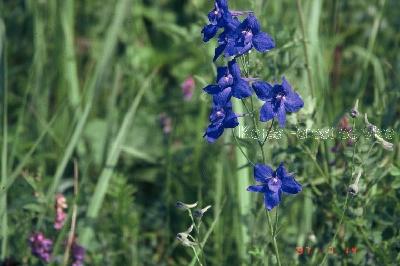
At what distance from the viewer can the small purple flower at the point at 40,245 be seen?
249 cm

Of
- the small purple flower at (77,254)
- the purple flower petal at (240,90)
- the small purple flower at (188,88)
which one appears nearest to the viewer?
the purple flower petal at (240,90)

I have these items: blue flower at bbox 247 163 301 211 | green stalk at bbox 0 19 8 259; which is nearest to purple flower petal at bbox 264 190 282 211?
blue flower at bbox 247 163 301 211

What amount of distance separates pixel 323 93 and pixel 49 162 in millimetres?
1222

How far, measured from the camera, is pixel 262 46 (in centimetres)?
181

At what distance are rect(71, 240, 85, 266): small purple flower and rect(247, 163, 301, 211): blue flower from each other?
2.92 feet

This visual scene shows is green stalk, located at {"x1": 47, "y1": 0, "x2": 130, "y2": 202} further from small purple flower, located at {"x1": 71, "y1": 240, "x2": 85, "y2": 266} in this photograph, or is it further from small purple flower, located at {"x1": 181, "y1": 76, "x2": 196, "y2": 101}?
small purple flower, located at {"x1": 181, "y1": 76, "x2": 196, "y2": 101}

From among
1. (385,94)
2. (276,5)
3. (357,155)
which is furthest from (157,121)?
(357,155)

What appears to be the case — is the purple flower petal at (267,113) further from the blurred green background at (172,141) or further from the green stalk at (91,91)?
the green stalk at (91,91)

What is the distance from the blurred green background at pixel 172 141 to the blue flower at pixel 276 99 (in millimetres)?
310

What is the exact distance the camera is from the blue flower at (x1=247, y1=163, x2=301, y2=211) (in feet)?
6.00

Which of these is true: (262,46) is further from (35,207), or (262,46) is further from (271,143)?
(35,207)

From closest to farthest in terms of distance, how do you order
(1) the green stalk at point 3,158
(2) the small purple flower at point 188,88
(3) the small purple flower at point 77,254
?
(1) the green stalk at point 3,158, (3) the small purple flower at point 77,254, (2) the small purple flower at point 188,88

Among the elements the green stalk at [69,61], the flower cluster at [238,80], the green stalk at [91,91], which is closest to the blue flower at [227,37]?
the flower cluster at [238,80]

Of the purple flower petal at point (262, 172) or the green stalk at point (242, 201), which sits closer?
the purple flower petal at point (262, 172)
